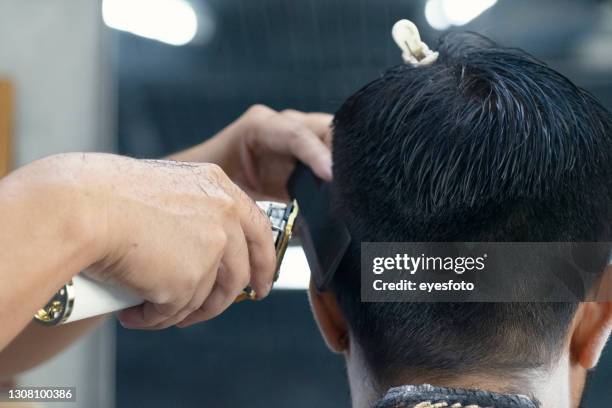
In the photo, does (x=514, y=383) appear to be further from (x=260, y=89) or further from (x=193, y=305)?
(x=260, y=89)

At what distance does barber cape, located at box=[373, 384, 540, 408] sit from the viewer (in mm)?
629

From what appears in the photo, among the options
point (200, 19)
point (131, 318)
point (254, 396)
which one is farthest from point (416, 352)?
point (200, 19)

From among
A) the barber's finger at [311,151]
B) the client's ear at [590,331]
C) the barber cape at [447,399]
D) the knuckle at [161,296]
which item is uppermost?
the barber's finger at [311,151]

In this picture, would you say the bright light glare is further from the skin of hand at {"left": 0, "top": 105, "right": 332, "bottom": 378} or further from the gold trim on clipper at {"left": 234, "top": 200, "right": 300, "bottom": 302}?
the gold trim on clipper at {"left": 234, "top": 200, "right": 300, "bottom": 302}

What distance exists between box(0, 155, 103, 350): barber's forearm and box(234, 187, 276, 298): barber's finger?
133mm

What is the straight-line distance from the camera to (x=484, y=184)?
688 millimetres

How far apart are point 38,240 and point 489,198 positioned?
1.37 ft

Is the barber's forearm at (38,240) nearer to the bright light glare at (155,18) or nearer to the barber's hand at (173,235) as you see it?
the barber's hand at (173,235)

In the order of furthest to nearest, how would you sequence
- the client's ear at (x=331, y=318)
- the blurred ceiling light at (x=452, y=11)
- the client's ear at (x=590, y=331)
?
the blurred ceiling light at (x=452, y=11) → the client's ear at (x=331, y=318) → the client's ear at (x=590, y=331)

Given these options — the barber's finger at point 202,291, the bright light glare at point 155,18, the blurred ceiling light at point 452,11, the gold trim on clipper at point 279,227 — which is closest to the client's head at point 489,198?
the gold trim on clipper at point 279,227

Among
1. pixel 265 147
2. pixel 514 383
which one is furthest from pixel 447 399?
pixel 265 147

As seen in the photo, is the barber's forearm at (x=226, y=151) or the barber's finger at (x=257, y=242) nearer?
the barber's finger at (x=257, y=242)

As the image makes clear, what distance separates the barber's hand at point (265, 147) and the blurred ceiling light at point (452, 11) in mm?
717

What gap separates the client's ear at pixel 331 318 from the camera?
83 centimetres
